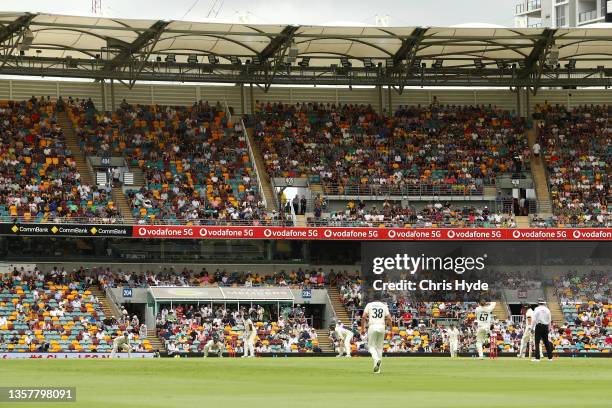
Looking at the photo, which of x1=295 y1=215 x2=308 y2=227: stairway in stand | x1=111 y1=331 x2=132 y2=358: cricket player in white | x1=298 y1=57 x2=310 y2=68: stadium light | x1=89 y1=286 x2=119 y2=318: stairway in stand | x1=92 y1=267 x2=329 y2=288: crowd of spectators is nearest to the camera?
x1=111 y1=331 x2=132 y2=358: cricket player in white

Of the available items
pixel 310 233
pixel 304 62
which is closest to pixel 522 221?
pixel 310 233

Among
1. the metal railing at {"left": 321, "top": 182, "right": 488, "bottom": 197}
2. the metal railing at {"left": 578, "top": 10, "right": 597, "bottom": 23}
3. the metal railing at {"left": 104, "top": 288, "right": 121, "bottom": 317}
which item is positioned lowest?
the metal railing at {"left": 104, "top": 288, "right": 121, "bottom": 317}

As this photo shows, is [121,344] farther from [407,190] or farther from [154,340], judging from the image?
[407,190]

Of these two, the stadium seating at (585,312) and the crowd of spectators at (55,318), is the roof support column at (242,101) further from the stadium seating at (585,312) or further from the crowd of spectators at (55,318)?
the stadium seating at (585,312)

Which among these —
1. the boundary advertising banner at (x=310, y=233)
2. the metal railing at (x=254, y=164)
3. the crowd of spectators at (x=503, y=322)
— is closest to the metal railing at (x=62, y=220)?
the boundary advertising banner at (x=310, y=233)

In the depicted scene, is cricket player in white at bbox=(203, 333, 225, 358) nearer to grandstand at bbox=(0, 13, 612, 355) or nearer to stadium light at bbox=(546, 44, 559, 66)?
grandstand at bbox=(0, 13, 612, 355)

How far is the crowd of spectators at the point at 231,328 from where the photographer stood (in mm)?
52969

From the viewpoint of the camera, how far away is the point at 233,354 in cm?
5153

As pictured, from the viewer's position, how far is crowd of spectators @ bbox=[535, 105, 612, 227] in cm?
6238

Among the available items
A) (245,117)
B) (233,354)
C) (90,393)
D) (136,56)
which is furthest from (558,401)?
(245,117)

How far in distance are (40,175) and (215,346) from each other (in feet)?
47.9

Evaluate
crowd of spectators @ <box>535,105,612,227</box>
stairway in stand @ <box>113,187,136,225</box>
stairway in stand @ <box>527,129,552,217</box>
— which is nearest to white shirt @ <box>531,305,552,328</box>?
stairway in stand @ <box>113,187,136,225</box>

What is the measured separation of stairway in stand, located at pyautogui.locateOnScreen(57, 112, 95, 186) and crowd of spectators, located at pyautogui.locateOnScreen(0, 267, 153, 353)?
604cm

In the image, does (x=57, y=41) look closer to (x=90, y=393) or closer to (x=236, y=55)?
(x=236, y=55)
